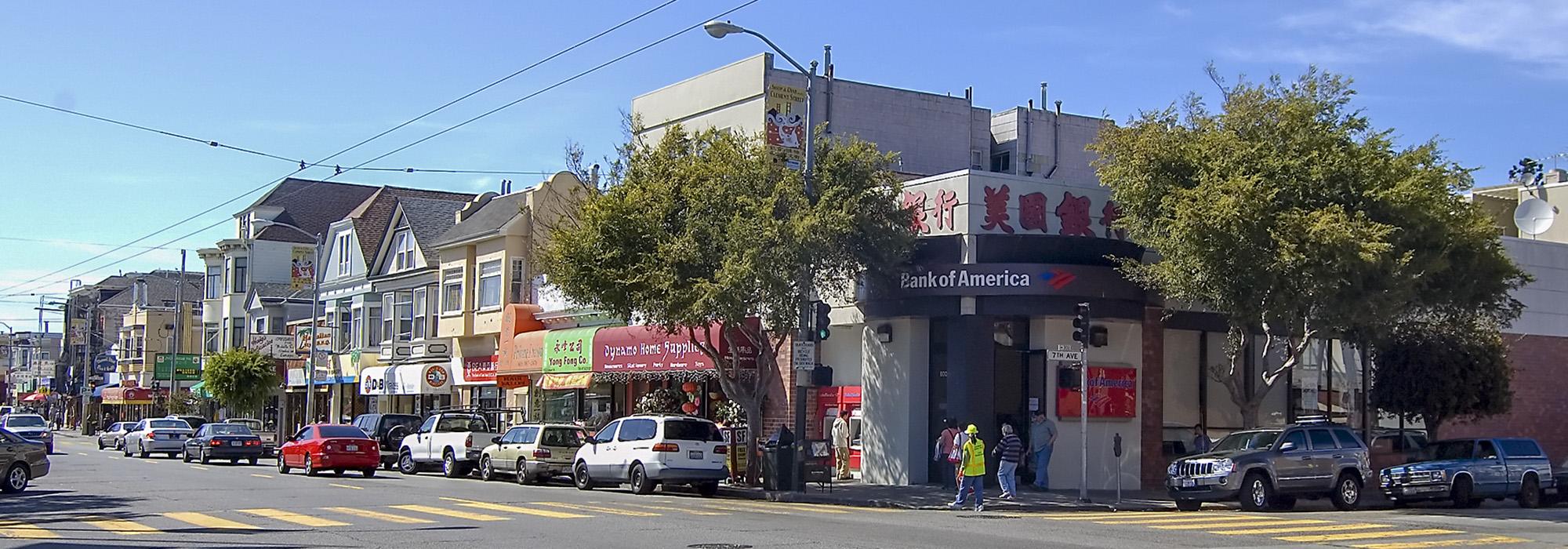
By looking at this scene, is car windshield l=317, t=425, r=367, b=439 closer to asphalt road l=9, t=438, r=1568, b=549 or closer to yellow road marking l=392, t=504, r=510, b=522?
Answer: asphalt road l=9, t=438, r=1568, b=549

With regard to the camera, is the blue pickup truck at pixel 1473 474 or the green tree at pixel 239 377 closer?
the blue pickup truck at pixel 1473 474

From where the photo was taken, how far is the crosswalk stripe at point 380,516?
62.2 ft

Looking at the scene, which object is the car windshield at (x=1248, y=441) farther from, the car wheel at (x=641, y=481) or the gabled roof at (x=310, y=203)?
the gabled roof at (x=310, y=203)

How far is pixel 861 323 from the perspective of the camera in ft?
104

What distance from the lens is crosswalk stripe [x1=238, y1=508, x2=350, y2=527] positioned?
18625 millimetres

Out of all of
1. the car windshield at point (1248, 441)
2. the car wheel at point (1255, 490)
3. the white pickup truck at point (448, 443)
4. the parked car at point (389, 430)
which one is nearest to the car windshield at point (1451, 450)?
the car windshield at point (1248, 441)

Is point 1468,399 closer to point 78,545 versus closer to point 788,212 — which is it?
point 788,212

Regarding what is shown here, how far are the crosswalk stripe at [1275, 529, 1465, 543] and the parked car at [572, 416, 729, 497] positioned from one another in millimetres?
11836

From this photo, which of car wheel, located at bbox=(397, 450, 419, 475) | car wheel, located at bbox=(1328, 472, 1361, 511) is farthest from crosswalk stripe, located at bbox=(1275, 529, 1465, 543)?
car wheel, located at bbox=(397, 450, 419, 475)

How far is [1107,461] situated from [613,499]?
34.5 ft

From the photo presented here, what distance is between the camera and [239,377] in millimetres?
60719

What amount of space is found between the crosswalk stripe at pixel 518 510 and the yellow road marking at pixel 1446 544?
9990 millimetres

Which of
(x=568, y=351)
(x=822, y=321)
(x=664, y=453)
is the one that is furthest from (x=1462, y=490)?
(x=568, y=351)

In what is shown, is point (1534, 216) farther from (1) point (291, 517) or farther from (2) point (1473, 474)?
(1) point (291, 517)
